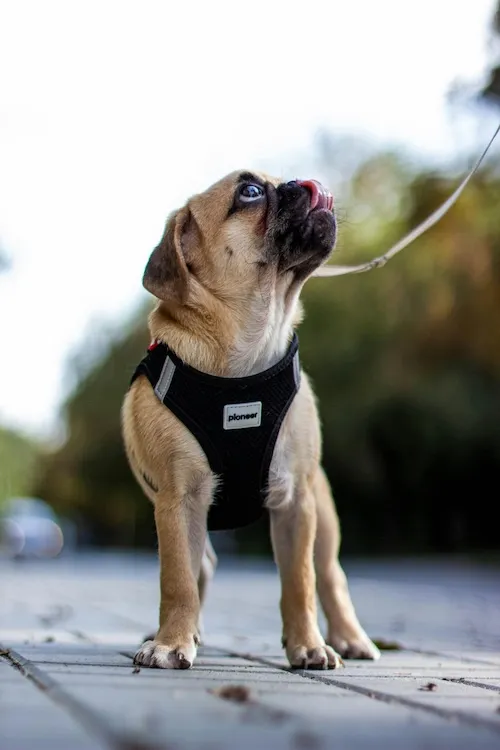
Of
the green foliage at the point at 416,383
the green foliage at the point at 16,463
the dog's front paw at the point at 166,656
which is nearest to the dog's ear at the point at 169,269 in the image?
the dog's front paw at the point at 166,656

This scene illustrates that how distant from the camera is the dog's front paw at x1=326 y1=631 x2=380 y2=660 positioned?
16.4ft

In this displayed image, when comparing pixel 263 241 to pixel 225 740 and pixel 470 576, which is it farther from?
pixel 470 576

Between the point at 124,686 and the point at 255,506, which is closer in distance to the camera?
the point at 124,686

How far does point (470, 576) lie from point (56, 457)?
139 feet

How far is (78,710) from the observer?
278cm

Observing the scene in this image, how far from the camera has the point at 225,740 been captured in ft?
7.93

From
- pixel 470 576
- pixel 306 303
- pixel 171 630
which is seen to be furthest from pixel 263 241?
pixel 306 303

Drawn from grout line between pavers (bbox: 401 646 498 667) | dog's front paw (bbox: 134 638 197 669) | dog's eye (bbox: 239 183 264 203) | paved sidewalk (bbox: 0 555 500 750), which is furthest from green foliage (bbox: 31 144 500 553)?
dog's front paw (bbox: 134 638 197 669)

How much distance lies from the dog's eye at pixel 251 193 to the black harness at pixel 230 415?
0.76 meters

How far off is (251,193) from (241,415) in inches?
39.5

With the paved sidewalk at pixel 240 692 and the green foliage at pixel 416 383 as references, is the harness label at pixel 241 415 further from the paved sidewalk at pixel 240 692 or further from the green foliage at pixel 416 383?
the green foliage at pixel 416 383

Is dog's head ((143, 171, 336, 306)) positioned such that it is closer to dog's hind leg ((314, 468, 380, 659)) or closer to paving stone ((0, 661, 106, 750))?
dog's hind leg ((314, 468, 380, 659))

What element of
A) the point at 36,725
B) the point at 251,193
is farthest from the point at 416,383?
the point at 36,725

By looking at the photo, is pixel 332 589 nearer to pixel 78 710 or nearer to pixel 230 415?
pixel 230 415
